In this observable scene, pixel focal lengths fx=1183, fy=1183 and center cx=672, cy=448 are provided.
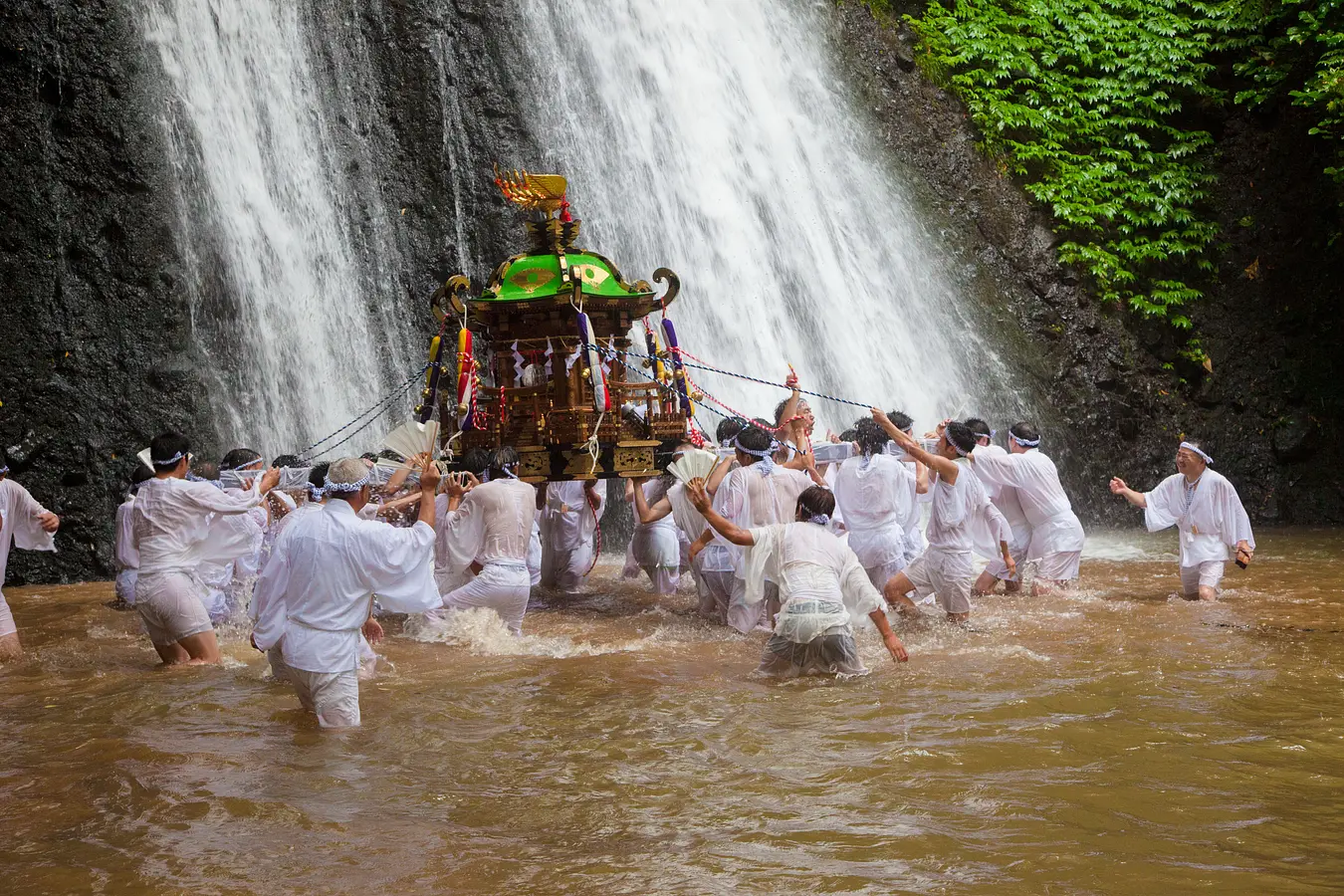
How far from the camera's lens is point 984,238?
69.6 ft

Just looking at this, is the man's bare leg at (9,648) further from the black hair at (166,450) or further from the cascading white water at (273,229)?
the cascading white water at (273,229)

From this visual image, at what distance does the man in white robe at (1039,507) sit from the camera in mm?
11109

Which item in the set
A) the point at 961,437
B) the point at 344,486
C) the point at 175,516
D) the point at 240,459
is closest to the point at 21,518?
the point at 240,459

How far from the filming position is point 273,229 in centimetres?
1683

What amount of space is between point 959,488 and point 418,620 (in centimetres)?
444

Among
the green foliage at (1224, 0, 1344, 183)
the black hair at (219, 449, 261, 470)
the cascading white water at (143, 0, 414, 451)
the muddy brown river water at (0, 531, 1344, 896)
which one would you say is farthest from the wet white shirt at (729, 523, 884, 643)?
the green foliage at (1224, 0, 1344, 183)

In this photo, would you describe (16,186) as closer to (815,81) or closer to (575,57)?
(575,57)

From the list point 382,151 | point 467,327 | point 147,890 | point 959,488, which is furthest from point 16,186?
point 147,890

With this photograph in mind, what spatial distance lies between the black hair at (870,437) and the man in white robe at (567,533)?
307 centimetres

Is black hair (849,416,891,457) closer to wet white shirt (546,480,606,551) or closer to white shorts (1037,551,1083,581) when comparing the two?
white shorts (1037,551,1083,581)

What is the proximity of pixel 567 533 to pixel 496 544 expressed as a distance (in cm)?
276

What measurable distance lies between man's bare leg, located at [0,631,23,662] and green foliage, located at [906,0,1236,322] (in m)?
17.5

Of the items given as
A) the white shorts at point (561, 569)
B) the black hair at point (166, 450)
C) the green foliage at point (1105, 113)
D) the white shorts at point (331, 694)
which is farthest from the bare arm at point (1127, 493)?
the green foliage at point (1105, 113)

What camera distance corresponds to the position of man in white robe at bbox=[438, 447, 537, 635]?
9.08 metres
